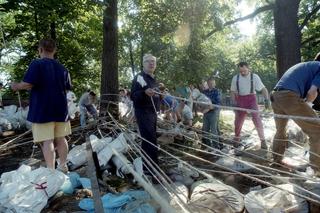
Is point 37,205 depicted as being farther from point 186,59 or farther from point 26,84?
point 186,59

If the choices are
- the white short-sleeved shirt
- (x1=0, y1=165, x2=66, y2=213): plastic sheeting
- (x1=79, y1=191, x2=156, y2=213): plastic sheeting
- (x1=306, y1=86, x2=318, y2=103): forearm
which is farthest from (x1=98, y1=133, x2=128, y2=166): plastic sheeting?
(x1=306, y1=86, x2=318, y2=103): forearm

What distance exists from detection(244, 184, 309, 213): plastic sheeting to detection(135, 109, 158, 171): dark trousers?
170 centimetres

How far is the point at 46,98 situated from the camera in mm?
4590

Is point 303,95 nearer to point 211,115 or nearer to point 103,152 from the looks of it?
point 103,152

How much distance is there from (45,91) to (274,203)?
280 centimetres

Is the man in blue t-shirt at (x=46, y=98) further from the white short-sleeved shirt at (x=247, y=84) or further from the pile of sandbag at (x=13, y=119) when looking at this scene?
the pile of sandbag at (x=13, y=119)

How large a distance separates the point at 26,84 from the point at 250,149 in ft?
13.0

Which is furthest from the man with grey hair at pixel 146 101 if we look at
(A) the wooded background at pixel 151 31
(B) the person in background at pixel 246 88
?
(A) the wooded background at pixel 151 31

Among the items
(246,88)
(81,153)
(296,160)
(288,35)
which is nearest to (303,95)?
(296,160)

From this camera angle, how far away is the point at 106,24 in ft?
33.5

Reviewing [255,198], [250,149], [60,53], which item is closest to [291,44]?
[250,149]

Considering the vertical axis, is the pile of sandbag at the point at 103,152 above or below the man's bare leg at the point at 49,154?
below

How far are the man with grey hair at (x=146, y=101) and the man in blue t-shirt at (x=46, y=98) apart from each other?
0.97m

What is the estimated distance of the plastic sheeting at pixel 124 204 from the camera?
356 centimetres
